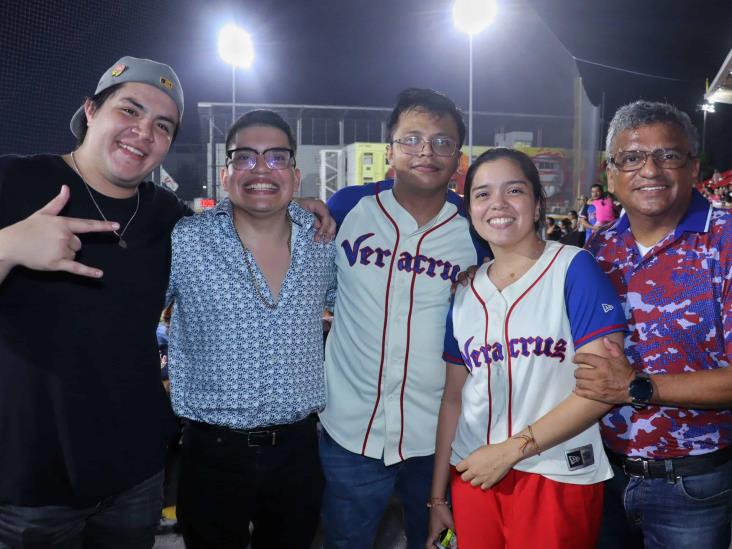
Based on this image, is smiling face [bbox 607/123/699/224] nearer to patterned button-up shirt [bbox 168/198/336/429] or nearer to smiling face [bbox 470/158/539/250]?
smiling face [bbox 470/158/539/250]

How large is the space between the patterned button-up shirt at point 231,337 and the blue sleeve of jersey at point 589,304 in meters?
1.16

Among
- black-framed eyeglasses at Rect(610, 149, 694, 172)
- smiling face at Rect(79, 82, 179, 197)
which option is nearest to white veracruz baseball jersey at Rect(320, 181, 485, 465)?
black-framed eyeglasses at Rect(610, 149, 694, 172)

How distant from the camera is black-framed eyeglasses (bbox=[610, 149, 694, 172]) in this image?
2223mm

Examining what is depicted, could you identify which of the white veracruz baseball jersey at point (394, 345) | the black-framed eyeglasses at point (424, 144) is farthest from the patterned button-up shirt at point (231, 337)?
the black-framed eyeglasses at point (424, 144)

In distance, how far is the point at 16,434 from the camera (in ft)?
6.84

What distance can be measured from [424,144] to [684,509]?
195 centimetres

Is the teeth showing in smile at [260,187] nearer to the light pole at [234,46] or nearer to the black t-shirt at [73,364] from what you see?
the black t-shirt at [73,364]

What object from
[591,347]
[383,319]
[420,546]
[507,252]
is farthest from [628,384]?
[420,546]

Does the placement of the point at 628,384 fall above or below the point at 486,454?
above

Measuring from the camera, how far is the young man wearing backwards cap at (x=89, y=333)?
82.0 inches

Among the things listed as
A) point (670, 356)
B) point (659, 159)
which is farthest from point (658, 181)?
point (670, 356)

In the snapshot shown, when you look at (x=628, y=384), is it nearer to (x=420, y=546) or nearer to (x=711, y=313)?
(x=711, y=313)

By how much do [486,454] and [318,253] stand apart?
122cm

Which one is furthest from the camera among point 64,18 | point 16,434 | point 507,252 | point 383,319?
point 64,18
